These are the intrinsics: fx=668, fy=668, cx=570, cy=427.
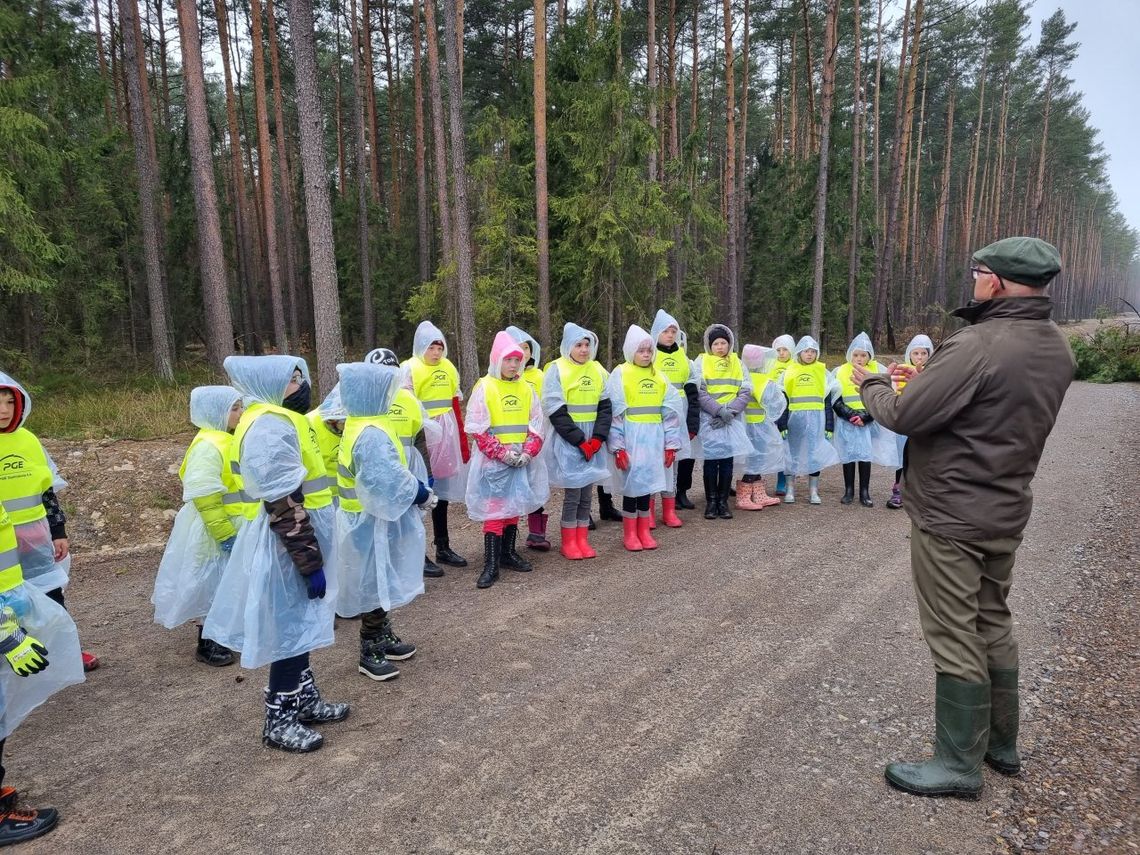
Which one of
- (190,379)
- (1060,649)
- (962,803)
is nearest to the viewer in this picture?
(962,803)

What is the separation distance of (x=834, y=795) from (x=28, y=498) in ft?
14.6

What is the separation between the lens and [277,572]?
3.43m

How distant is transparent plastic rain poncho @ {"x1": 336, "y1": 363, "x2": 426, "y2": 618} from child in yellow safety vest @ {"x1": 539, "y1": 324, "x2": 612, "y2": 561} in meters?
2.51

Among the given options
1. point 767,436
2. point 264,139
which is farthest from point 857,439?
point 264,139

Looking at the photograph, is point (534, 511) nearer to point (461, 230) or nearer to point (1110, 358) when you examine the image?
point (461, 230)

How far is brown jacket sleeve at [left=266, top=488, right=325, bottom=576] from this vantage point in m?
3.36

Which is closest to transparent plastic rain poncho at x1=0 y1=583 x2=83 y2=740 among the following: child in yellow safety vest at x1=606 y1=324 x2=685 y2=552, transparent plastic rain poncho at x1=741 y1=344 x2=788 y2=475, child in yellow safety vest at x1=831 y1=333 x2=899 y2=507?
child in yellow safety vest at x1=606 y1=324 x2=685 y2=552

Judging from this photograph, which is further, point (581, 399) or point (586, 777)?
point (581, 399)

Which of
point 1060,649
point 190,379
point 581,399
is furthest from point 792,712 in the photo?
point 190,379

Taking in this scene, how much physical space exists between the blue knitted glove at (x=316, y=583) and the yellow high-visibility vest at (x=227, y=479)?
1189mm

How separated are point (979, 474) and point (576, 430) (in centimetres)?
396

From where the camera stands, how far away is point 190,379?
14.5 metres

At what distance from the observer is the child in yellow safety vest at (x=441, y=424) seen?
6691 mm

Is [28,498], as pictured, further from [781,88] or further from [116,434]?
[781,88]
